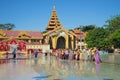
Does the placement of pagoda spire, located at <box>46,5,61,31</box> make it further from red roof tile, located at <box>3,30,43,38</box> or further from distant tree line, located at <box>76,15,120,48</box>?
distant tree line, located at <box>76,15,120,48</box>

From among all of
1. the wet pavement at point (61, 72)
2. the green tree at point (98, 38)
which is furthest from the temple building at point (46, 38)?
the wet pavement at point (61, 72)

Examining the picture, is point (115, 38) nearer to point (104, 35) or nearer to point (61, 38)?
point (104, 35)

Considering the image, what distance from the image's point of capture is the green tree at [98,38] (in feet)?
273

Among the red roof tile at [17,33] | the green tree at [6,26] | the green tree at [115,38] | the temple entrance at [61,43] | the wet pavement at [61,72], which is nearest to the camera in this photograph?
the wet pavement at [61,72]

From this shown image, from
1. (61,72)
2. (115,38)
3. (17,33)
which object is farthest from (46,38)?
(61,72)

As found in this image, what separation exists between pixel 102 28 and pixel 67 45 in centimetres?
1532

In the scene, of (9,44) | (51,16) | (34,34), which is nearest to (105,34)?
(34,34)

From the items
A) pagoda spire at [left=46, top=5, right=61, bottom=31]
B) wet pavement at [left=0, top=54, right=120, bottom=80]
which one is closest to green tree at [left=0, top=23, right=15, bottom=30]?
pagoda spire at [left=46, top=5, right=61, bottom=31]

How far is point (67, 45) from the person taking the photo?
322 feet

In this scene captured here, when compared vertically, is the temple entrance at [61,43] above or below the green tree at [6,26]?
below

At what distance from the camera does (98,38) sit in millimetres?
85062

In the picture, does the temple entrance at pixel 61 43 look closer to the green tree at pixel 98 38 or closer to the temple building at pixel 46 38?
the temple building at pixel 46 38

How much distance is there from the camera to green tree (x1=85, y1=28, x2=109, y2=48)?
83250mm

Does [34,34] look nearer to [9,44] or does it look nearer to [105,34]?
[105,34]
